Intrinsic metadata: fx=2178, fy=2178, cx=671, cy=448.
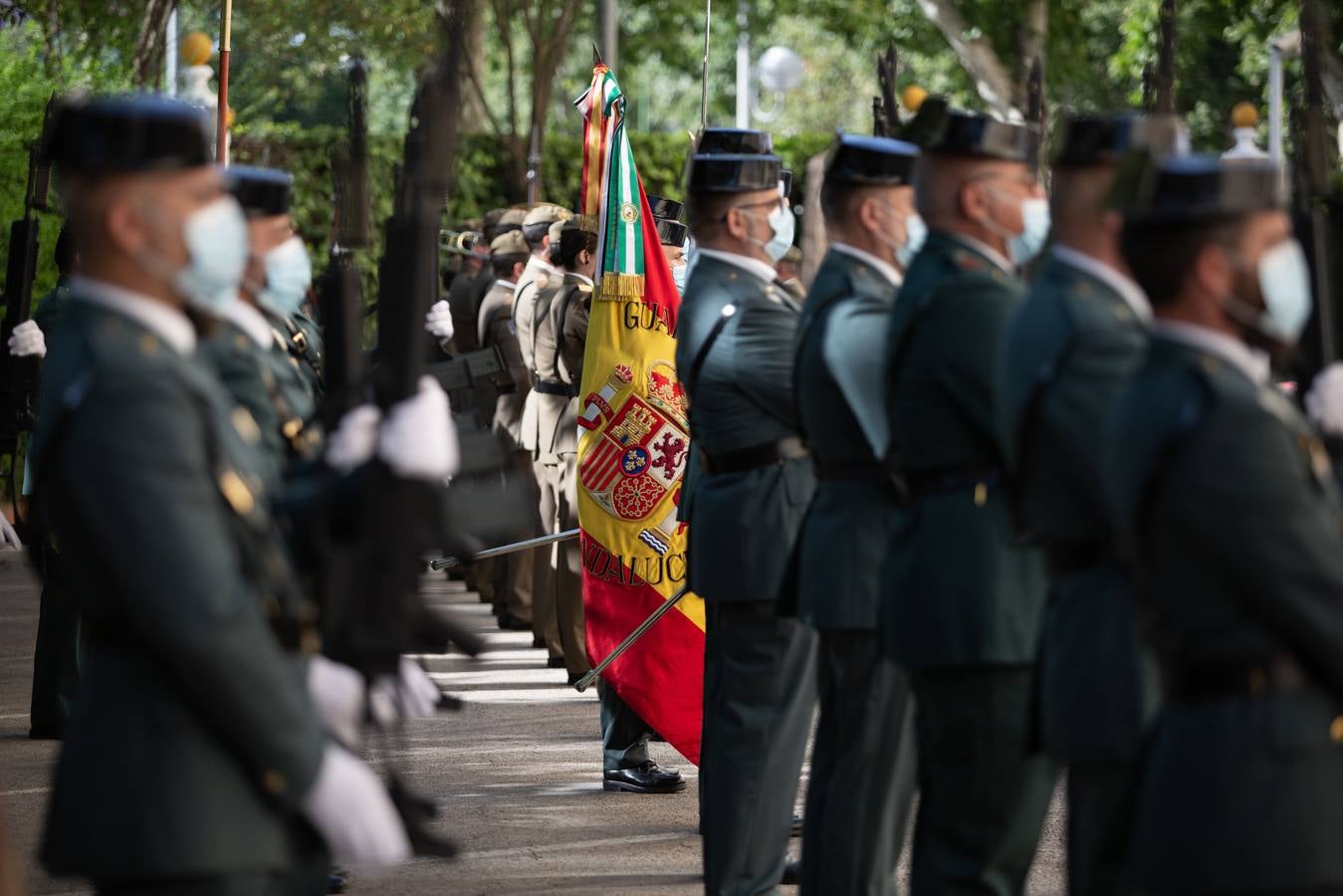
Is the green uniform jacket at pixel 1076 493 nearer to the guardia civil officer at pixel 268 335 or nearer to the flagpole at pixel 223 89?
the guardia civil officer at pixel 268 335

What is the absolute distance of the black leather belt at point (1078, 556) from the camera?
13.0ft

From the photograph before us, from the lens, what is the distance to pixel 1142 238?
3502 mm

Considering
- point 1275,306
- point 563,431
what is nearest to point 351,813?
point 1275,306

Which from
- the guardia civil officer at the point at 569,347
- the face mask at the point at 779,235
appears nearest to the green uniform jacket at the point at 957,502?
the face mask at the point at 779,235

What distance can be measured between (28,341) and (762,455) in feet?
12.5

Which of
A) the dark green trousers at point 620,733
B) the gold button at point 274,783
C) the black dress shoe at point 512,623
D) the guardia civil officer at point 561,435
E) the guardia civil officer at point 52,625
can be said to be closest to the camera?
the gold button at point 274,783

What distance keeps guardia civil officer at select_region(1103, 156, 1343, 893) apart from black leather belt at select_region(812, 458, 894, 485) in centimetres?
192

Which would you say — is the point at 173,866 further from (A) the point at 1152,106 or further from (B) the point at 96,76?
(B) the point at 96,76

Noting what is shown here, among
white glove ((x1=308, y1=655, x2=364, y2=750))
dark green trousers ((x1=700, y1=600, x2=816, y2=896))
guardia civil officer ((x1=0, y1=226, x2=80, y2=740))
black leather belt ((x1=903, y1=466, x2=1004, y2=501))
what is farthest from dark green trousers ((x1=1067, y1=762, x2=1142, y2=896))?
guardia civil officer ((x1=0, y1=226, x2=80, y2=740))

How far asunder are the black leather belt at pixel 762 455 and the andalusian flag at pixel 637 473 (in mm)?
1972

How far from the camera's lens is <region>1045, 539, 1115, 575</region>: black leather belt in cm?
396

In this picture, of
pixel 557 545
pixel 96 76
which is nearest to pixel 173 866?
pixel 557 545

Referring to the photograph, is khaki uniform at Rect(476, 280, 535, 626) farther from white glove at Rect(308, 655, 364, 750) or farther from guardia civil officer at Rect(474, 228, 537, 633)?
white glove at Rect(308, 655, 364, 750)

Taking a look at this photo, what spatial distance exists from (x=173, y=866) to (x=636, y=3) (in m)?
26.3
